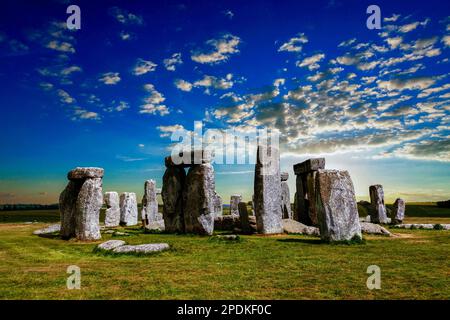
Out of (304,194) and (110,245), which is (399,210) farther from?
(110,245)

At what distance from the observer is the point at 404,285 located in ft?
21.2

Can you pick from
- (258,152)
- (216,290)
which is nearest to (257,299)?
(216,290)

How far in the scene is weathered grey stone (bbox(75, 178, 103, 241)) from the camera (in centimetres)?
1427

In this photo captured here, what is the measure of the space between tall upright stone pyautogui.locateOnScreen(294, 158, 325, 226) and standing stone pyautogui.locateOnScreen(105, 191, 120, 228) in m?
13.0

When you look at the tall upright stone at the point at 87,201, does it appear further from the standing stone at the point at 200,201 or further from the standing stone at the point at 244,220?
the standing stone at the point at 244,220

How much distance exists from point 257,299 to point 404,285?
2962 millimetres

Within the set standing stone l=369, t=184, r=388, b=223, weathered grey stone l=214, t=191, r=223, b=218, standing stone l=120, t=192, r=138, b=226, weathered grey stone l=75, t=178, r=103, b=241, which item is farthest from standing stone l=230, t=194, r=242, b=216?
weathered grey stone l=75, t=178, r=103, b=241

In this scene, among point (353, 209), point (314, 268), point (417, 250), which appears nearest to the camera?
point (314, 268)

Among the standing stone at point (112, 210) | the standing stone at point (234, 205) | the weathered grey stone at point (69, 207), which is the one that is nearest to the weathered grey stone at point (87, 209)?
the weathered grey stone at point (69, 207)

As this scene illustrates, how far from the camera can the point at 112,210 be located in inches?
1000

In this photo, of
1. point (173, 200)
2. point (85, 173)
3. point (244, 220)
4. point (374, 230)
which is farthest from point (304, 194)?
point (85, 173)

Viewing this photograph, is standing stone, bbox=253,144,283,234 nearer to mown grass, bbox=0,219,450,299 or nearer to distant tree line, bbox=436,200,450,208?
mown grass, bbox=0,219,450,299

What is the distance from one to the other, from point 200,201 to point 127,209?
11671 millimetres
